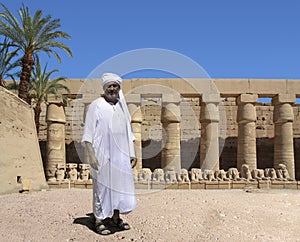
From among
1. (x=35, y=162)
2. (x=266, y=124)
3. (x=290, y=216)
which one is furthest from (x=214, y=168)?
(x=290, y=216)

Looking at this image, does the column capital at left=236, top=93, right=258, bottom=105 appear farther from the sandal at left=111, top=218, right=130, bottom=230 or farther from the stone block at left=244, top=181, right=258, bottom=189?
the sandal at left=111, top=218, right=130, bottom=230

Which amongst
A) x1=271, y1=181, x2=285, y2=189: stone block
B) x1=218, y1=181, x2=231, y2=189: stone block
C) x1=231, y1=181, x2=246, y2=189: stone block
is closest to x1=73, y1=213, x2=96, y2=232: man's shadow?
x1=218, y1=181, x2=231, y2=189: stone block

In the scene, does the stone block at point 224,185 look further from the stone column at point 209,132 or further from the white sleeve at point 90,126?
the white sleeve at point 90,126

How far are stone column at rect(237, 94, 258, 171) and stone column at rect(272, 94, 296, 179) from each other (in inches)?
43.1

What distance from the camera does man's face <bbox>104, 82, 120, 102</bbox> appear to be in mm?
4875

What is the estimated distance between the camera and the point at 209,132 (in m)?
17.2

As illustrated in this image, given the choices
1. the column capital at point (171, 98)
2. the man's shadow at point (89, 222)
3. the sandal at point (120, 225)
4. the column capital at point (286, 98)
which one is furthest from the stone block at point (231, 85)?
the sandal at point (120, 225)

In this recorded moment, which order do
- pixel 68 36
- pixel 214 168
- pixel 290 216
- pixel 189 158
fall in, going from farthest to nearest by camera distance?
1. pixel 189 158
2. pixel 214 168
3. pixel 68 36
4. pixel 290 216

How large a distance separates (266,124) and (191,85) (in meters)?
7.53

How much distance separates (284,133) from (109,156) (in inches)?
564

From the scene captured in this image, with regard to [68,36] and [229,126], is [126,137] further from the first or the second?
[229,126]

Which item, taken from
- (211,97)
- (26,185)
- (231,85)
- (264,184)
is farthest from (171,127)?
(26,185)

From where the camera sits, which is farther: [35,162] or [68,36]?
[68,36]

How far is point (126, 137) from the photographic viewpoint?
4922 mm
